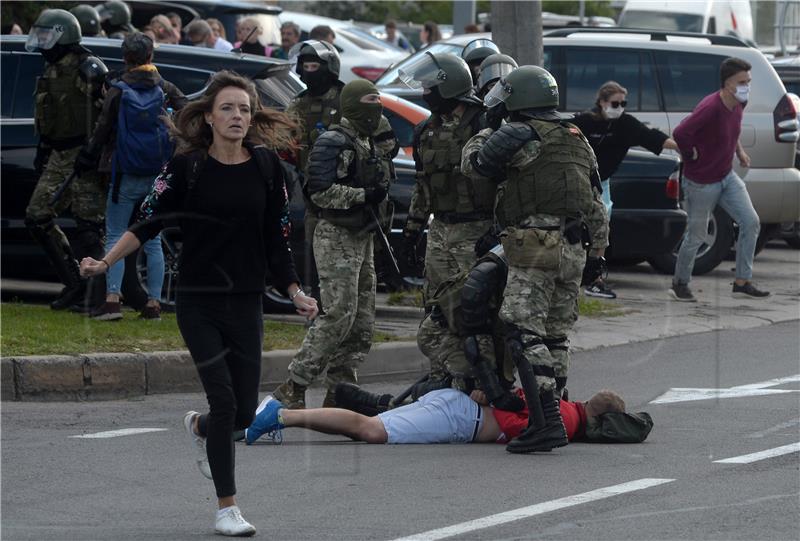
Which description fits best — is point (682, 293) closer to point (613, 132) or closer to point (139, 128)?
point (613, 132)

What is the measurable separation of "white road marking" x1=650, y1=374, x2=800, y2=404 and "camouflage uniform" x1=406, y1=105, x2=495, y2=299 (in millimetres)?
1483

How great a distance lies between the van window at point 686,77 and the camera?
14.8 meters

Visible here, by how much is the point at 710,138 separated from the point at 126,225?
16.3 ft

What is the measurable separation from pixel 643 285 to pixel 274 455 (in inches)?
291

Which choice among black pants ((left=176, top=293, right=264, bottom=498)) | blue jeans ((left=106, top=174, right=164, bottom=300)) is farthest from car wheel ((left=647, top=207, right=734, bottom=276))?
black pants ((left=176, top=293, right=264, bottom=498))

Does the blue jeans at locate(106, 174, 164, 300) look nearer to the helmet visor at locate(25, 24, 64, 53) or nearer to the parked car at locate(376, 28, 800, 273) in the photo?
the helmet visor at locate(25, 24, 64, 53)

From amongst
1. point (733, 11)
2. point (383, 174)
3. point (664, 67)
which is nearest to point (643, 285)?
point (664, 67)

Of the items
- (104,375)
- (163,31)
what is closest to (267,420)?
(104,375)

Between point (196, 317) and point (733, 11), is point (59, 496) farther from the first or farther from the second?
point (733, 11)

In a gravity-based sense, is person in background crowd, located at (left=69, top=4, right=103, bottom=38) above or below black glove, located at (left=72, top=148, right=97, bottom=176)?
above

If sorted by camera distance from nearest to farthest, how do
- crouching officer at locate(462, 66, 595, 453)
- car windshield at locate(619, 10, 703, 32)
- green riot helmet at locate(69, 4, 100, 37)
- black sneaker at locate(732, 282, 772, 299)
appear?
crouching officer at locate(462, 66, 595, 453)
green riot helmet at locate(69, 4, 100, 37)
black sneaker at locate(732, 282, 772, 299)
car windshield at locate(619, 10, 703, 32)

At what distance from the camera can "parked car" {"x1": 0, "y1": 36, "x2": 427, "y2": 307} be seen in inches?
436

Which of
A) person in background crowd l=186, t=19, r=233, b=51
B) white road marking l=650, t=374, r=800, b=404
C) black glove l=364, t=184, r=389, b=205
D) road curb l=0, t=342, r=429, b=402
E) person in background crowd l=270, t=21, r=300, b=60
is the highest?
person in background crowd l=186, t=19, r=233, b=51

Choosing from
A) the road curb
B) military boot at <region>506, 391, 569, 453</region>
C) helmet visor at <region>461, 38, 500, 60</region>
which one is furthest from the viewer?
helmet visor at <region>461, 38, 500, 60</region>
